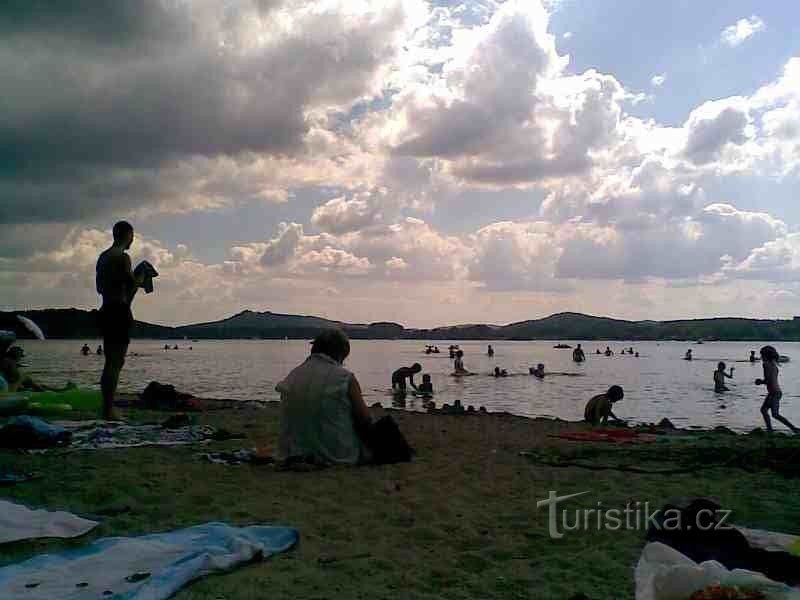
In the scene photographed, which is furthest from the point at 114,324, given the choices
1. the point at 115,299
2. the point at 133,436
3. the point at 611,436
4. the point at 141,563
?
the point at 611,436

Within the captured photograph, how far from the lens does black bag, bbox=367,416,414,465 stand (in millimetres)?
7156

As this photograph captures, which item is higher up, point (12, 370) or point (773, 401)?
point (12, 370)

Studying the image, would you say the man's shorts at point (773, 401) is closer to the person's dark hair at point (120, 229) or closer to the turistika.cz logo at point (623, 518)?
the turistika.cz logo at point (623, 518)

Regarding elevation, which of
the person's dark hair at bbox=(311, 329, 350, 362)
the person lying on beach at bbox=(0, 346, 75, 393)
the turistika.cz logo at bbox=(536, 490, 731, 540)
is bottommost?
the turistika.cz logo at bbox=(536, 490, 731, 540)

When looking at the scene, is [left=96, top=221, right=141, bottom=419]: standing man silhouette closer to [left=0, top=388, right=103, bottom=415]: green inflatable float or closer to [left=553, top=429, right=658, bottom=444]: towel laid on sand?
[left=0, top=388, right=103, bottom=415]: green inflatable float

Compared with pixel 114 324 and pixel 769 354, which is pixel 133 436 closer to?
pixel 114 324

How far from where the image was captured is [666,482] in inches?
252

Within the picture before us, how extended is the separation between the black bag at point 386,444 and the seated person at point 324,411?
0.24ft

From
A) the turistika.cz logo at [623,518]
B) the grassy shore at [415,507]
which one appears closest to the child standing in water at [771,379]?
the grassy shore at [415,507]

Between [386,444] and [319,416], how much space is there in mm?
819

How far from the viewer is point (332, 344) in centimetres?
710

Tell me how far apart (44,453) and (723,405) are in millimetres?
19793

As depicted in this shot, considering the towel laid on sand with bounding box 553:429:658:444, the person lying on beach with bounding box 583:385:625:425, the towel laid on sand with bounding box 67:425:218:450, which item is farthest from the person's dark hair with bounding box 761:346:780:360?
the towel laid on sand with bounding box 67:425:218:450

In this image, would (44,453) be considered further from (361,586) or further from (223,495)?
(361,586)
